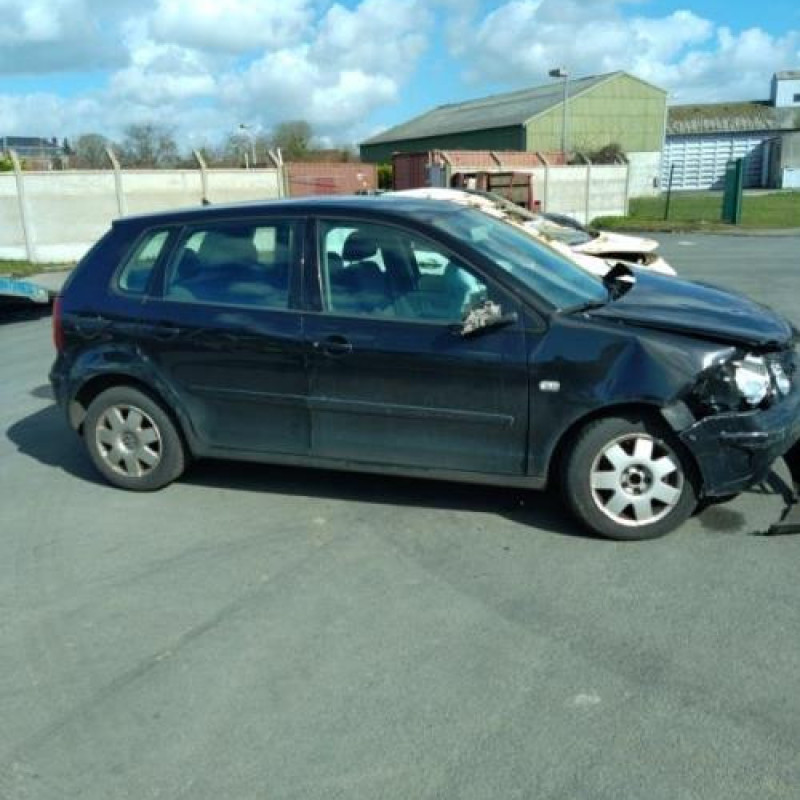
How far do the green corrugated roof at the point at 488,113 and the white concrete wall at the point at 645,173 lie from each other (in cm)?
617

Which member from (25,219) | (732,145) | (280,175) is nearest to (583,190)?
(280,175)

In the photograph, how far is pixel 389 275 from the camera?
4379 millimetres

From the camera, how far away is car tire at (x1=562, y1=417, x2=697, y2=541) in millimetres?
3986

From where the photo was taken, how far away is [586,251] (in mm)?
9305

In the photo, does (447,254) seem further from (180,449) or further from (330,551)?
(180,449)

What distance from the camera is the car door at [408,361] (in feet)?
13.6

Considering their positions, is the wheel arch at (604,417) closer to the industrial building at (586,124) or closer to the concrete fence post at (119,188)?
the concrete fence post at (119,188)

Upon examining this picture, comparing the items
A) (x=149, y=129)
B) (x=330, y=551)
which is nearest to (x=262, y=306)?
(x=330, y=551)

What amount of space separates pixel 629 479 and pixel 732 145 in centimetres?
6415

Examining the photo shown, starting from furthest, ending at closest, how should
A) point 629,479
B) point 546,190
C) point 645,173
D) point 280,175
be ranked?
1. point 645,173
2. point 546,190
3. point 280,175
4. point 629,479

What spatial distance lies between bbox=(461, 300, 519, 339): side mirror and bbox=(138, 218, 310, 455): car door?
3.08ft

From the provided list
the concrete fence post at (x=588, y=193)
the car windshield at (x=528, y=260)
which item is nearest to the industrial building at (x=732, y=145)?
the concrete fence post at (x=588, y=193)

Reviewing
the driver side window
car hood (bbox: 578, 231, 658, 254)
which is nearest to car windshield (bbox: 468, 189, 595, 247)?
car hood (bbox: 578, 231, 658, 254)

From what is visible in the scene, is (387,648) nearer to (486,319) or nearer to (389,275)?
(486,319)
